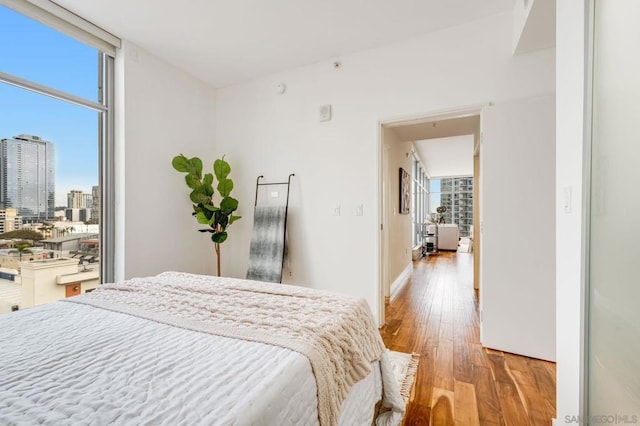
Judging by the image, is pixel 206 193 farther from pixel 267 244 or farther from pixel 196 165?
pixel 267 244

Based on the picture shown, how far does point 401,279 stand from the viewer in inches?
179

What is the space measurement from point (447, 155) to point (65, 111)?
7.40m

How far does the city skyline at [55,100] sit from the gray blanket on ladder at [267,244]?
5.45ft

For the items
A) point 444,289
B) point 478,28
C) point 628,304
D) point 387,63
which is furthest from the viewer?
point 444,289

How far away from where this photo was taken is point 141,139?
2.91 m

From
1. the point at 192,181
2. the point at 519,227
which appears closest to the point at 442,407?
the point at 519,227

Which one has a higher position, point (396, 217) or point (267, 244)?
point (396, 217)

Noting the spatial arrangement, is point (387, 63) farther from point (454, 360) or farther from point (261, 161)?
point (454, 360)

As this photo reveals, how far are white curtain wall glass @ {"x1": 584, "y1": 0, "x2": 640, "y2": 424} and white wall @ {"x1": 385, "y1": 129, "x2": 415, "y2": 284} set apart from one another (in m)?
2.72

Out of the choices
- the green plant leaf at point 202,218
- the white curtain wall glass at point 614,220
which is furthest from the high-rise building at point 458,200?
the white curtain wall glass at point 614,220

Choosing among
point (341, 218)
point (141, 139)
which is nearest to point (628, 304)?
point (341, 218)

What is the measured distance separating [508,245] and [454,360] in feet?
3.30

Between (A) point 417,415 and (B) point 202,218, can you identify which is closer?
(A) point 417,415

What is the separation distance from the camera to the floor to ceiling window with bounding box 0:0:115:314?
7.15 feet
